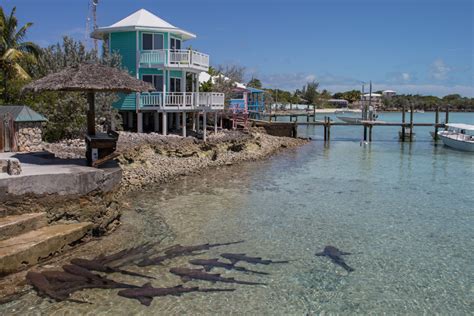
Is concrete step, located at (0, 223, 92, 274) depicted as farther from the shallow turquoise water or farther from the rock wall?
the rock wall

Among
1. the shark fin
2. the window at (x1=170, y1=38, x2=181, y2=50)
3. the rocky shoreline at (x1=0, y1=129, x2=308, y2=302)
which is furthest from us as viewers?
the window at (x1=170, y1=38, x2=181, y2=50)

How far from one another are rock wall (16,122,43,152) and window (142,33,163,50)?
1195cm

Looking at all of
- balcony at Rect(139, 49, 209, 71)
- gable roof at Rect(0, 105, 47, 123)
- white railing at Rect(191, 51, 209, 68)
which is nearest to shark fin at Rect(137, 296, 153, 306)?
gable roof at Rect(0, 105, 47, 123)

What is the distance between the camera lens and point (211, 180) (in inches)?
803

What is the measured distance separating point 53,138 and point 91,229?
12.8 m

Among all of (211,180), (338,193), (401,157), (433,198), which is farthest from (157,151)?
(401,157)

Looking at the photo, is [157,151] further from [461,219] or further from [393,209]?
[461,219]

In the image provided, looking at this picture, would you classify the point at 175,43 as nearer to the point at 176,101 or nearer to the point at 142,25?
the point at 142,25

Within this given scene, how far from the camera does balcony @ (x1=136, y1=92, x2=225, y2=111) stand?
89.2ft

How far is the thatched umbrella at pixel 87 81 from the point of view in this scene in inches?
526

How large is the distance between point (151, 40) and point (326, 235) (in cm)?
2011

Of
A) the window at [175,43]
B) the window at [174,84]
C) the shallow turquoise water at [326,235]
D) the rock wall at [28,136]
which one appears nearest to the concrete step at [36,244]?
the shallow turquoise water at [326,235]

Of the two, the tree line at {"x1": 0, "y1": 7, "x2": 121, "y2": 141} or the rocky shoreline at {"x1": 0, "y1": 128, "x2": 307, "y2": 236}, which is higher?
the tree line at {"x1": 0, "y1": 7, "x2": 121, "y2": 141}

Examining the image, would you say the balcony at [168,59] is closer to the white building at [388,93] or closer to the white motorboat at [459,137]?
the white motorboat at [459,137]
